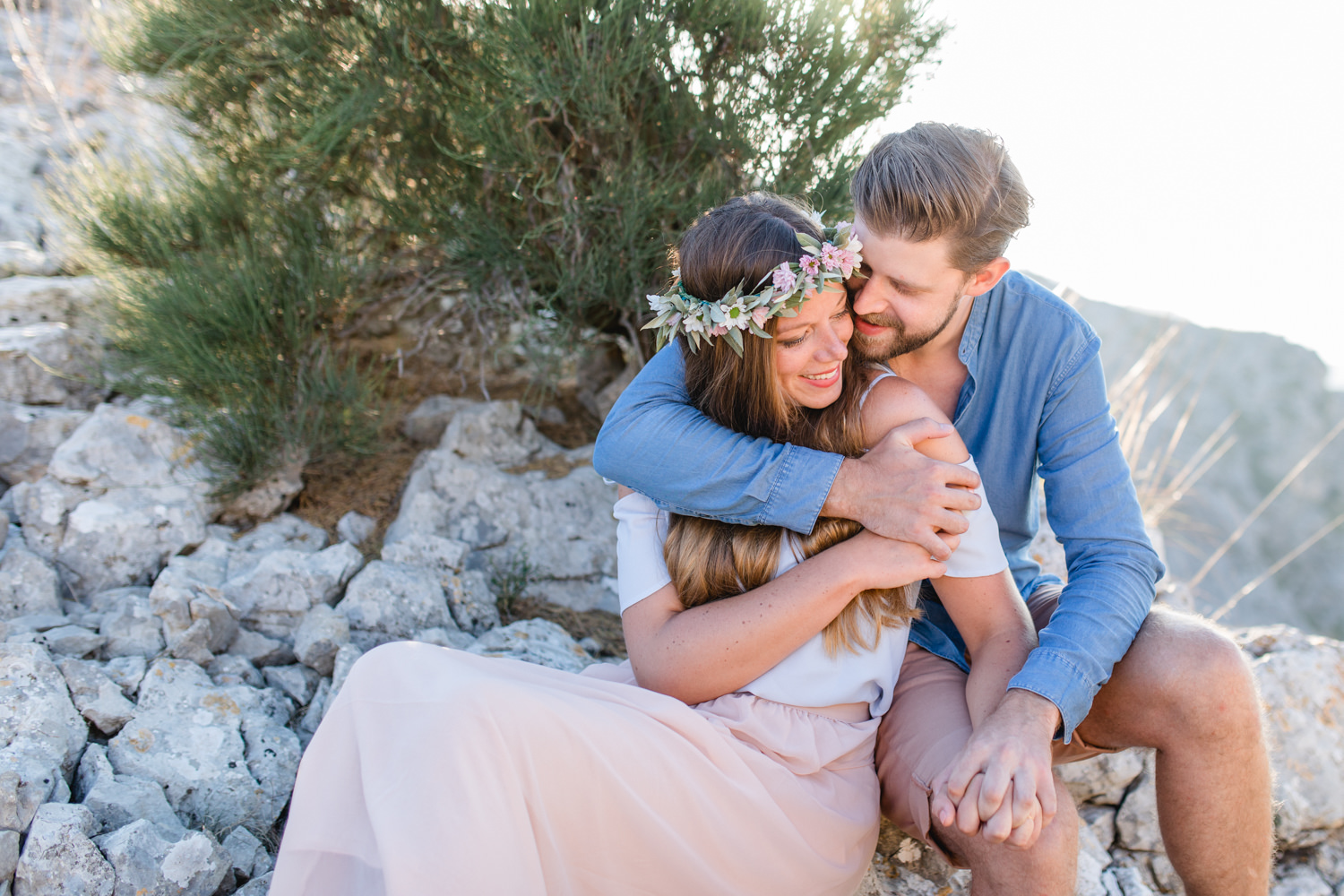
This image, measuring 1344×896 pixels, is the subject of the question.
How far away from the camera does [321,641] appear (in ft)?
9.54

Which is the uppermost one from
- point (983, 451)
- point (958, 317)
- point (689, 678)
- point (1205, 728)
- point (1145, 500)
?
point (958, 317)

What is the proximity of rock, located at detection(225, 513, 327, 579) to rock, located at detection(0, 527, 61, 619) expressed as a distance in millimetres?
558

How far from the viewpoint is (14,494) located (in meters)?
3.38

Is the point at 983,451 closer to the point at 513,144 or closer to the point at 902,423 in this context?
the point at 902,423

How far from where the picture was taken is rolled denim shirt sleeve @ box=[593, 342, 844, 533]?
202 cm

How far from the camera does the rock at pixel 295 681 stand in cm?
283

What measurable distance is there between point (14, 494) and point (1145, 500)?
575 centimetres

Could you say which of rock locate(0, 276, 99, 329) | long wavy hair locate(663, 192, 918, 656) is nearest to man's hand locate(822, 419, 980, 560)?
long wavy hair locate(663, 192, 918, 656)

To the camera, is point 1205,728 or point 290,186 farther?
point 290,186

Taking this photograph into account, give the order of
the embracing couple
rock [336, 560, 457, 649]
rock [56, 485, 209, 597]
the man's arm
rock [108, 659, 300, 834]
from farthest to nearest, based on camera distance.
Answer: rock [56, 485, 209, 597] → rock [336, 560, 457, 649] → rock [108, 659, 300, 834] → the man's arm → the embracing couple

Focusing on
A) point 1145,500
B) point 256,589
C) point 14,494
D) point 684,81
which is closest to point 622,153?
point 684,81

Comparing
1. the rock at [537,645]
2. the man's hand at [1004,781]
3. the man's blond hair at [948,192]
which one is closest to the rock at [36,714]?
the rock at [537,645]

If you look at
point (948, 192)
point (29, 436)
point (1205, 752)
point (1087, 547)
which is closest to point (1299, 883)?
point (1205, 752)

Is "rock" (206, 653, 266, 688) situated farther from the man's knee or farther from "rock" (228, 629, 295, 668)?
the man's knee
